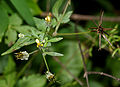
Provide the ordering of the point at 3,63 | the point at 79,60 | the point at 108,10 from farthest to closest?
the point at 108,10 → the point at 79,60 → the point at 3,63

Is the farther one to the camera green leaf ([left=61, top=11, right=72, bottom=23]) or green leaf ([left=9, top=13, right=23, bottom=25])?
green leaf ([left=9, top=13, right=23, bottom=25])

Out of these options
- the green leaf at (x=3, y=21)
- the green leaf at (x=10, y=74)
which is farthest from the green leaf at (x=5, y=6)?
the green leaf at (x=10, y=74)

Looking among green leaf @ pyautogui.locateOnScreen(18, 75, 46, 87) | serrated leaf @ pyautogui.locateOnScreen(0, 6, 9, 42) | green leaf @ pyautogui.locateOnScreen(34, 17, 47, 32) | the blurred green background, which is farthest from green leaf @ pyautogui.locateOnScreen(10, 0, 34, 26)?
green leaf @ pyautogui.locateOnScreen(18, 75, 46, 87)

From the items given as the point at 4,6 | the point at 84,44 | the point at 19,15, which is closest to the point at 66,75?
the point at 84,44

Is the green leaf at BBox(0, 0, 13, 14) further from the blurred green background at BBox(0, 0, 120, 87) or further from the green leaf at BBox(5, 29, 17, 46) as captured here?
the green leaf at BBox(5, 29, 17, 46)

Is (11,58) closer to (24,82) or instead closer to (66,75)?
(24,82)

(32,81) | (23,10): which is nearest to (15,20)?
(23,10)
